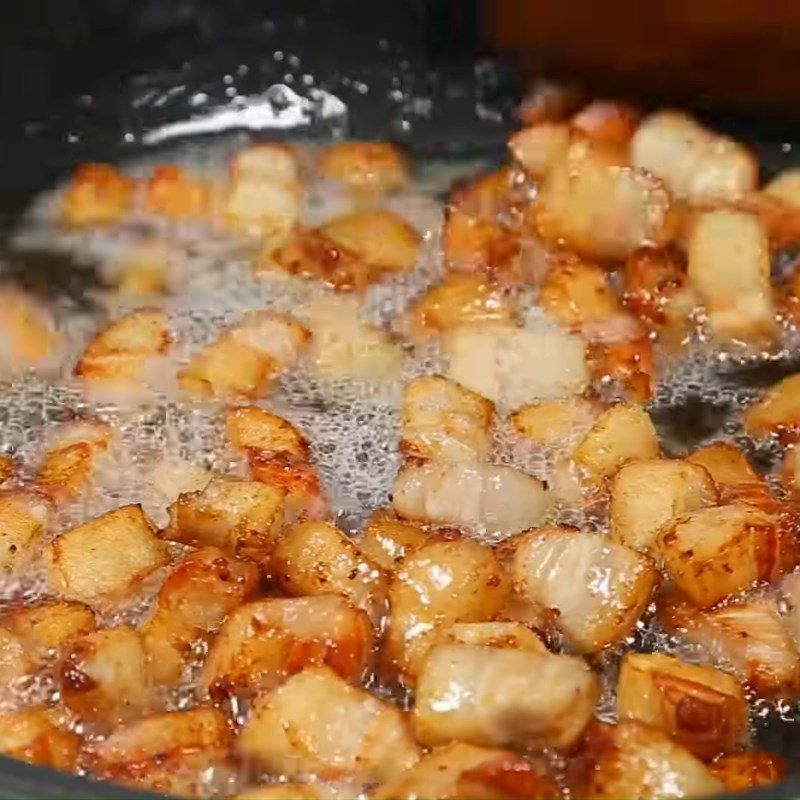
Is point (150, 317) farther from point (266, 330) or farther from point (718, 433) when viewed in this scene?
point (718, 433)

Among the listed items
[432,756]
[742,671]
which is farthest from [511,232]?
[432,756]

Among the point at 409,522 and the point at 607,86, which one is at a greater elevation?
the point at 607,86

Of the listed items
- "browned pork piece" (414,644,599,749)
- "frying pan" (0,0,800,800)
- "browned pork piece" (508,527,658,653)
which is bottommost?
"browned pork piece" (508,527,658,653)

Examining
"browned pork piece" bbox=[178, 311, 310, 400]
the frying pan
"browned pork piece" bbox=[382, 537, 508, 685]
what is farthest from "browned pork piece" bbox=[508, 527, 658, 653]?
the frying pan

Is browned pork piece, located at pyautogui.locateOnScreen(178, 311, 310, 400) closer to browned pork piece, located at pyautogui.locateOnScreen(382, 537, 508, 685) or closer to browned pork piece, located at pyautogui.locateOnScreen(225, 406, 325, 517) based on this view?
browned pork piece, located at pyautogui.locateOnScreen(225, 406, 325, 517)

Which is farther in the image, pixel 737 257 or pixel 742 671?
pixel 737 257

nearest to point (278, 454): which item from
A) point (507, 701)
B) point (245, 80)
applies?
point (507, 701)

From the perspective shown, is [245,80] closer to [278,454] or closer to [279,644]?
[278,454]

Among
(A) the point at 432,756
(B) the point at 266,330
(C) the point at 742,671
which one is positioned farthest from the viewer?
(B) the point at 266,330

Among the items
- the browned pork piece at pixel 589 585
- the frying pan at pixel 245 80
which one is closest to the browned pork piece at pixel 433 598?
the browned pork piece at pixel 589 585

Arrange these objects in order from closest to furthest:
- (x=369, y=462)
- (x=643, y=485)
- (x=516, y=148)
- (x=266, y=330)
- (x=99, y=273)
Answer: (x=643, y=485) → (x=369, y=462) → (x=266, y=330) → (x=99, y=273) → (x=516, y=148)
